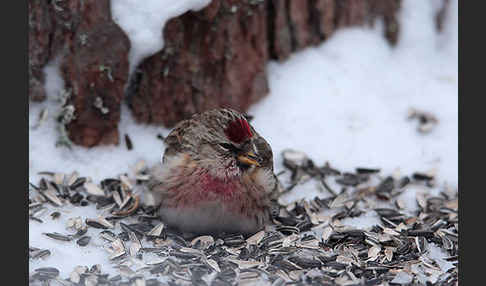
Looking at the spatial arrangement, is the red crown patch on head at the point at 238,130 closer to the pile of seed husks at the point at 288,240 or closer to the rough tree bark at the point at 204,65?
the pile of seed husks at the point at 288,240

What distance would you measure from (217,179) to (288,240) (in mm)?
597

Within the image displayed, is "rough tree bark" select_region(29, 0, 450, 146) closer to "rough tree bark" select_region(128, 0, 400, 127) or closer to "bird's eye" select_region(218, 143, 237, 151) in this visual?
"rough tree bark" select_region(128, 0, 400, 127)

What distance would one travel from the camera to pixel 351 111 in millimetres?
5918

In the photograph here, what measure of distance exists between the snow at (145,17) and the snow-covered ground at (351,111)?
32mm

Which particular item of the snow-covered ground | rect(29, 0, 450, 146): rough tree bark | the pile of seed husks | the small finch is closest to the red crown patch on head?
the small finch

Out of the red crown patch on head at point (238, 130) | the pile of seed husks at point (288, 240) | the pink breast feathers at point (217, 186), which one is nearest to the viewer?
the pile of seed husks at point (288, 240)

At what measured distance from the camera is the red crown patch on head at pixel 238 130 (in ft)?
13.6

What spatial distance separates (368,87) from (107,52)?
2375mm

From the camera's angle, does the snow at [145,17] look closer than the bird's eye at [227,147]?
No

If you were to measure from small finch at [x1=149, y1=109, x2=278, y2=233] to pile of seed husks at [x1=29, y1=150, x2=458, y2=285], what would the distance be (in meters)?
0.12

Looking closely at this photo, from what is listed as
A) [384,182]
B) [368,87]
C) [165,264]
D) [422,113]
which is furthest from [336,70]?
[165,264]

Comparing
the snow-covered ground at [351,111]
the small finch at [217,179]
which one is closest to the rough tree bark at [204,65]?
the snow-covered ground at [351,111]

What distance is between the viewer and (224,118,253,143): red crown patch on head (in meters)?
4.16

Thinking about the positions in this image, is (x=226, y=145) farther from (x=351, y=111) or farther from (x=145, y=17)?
(x=351, y=111)
